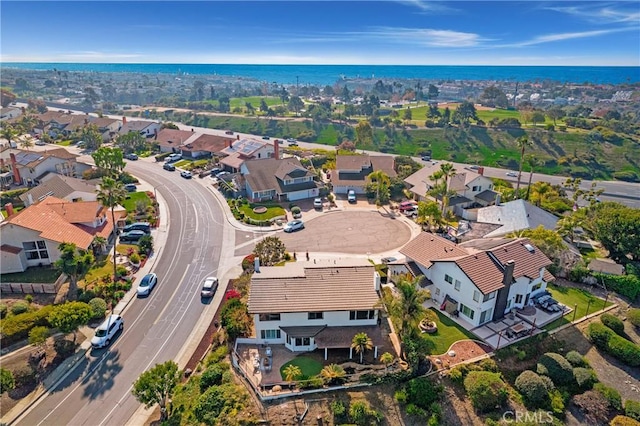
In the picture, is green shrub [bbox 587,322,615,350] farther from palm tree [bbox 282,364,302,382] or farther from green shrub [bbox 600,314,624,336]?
palm tree [bbox 282,364,302,382]

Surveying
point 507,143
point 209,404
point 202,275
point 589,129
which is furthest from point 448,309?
point 589,129

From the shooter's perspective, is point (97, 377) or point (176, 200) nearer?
point (97, 377)

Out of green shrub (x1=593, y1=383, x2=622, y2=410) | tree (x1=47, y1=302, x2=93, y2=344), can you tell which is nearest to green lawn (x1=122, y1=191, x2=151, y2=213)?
tree (x1=47, y1=302, x2=93, y2=344)

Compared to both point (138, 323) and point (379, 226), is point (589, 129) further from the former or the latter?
point (138, 323)

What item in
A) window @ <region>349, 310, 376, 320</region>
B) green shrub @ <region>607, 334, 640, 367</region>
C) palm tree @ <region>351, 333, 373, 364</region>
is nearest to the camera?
palm tree @ <region>351, 333, 373, 364</region>

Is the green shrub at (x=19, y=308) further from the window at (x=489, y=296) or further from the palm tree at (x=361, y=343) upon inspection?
the window at (x=489, y=296)

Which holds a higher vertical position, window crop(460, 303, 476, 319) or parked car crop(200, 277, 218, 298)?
window crop(460, 303, 476, 319)
